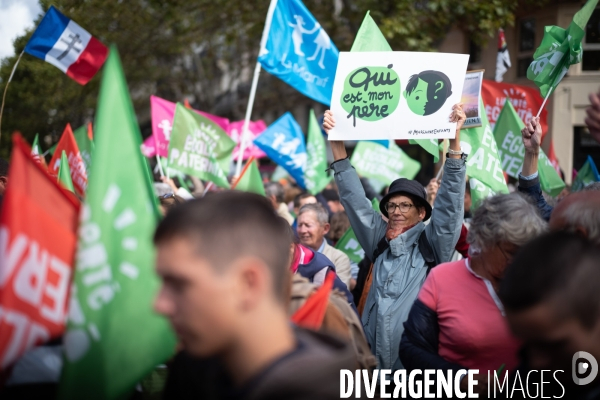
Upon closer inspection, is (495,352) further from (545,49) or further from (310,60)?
(310,60)

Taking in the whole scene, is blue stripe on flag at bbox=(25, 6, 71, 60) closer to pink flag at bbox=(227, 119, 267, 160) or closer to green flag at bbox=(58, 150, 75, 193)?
green flag at bbox=(58, 150, 75, 193)

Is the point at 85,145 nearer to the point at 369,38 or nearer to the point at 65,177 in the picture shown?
the point at 65,177

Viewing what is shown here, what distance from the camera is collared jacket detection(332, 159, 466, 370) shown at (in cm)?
370

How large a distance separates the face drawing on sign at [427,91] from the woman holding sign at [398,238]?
0.43 meters

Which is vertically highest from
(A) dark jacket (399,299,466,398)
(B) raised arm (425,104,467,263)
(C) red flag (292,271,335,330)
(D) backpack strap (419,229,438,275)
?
(B) raised arm (425,104,467,263)

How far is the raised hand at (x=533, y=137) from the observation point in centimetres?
447

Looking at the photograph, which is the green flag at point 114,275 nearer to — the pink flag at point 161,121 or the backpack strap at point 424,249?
the backpack strap at point 424,249

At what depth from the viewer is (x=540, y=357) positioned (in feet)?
6.15

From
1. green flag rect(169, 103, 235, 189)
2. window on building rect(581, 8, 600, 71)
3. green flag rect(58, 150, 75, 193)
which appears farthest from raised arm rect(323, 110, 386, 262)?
window on building rect(581, 8, 600, 71)

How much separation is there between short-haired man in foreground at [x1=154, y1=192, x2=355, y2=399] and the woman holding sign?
6.46 ft

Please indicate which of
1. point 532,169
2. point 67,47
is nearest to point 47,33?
point 67,47

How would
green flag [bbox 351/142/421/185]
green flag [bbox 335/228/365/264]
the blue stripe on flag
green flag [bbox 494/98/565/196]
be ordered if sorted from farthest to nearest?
1. green flag [bbox 351/142/421/185]
2. the blue stripe on flag
3. green flag [bbox 494/98/565/196]
4. green flag [bbox 335/228/365/264]

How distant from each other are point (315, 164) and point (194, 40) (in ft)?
34.8

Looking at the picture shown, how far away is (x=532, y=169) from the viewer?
14.5 feet
